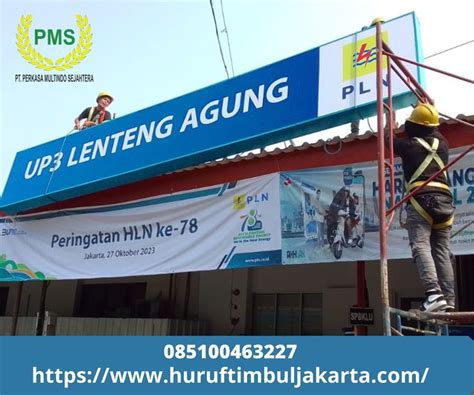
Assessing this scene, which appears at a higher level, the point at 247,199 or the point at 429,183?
the point at 247,199

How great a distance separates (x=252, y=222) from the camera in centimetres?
594

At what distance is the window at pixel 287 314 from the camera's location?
31.2 ft

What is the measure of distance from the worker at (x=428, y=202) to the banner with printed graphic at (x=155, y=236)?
1978mm

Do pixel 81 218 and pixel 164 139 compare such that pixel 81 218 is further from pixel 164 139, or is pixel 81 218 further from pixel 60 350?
pixel 60 350

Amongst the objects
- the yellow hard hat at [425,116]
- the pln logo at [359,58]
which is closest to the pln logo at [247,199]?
the pln logo at [359,58]

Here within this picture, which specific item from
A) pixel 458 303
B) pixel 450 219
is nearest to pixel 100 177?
pixel 450 219

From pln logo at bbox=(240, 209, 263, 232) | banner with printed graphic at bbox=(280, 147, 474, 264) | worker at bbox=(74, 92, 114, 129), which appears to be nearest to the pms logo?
banner with printed graphic at bbox=(280, 147, 474, 264)

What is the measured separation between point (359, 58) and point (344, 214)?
4.99ft

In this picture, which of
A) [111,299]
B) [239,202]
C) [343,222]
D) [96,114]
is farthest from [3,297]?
[343,222]

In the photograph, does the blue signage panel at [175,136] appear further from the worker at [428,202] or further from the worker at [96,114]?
the worker at [428,202]

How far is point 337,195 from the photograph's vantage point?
17.9ft

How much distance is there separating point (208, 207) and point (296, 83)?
175 cm

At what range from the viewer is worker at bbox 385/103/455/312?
3795 millimetres

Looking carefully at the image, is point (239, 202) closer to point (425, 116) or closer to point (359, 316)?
point (359, 316)
